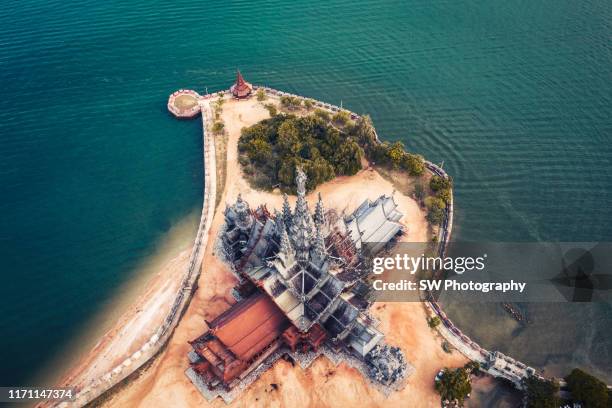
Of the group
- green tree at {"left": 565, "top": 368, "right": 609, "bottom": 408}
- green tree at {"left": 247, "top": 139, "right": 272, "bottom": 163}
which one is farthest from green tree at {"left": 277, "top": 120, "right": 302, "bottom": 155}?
Answer: green tree at {"left": 565, "top": 368, "right": 609, "bottom": 408}

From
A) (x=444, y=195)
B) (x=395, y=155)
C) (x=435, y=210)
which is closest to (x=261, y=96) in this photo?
(x=395, y=155)

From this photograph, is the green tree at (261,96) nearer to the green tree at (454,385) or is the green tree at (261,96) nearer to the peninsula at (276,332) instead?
the peninsula at (276,332)

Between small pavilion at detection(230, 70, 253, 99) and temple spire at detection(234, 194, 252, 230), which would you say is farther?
small pavilion at detection(230, 70, 253, 99)

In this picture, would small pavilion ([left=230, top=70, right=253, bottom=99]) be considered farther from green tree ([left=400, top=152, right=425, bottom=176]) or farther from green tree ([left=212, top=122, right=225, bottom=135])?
green tree ([left=400, top=152, right=425, bottom=176])

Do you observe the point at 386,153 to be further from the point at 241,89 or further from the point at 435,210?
the point at 241,89

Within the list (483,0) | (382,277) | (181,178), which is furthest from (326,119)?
(483,0)
